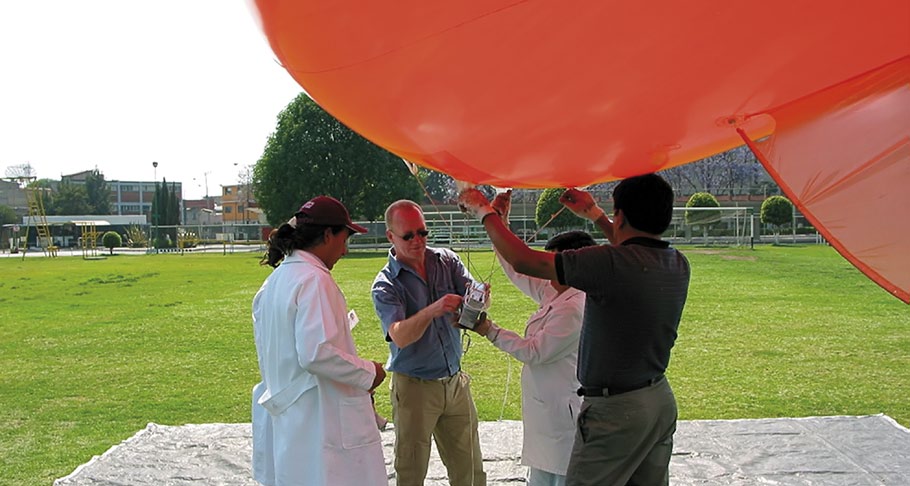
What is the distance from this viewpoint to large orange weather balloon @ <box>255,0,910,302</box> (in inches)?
68.1

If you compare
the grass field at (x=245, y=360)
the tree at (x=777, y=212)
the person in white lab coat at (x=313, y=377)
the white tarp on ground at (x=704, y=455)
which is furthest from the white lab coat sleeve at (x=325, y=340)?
the tree at (x=777, y=212)

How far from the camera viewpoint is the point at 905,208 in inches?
82.9

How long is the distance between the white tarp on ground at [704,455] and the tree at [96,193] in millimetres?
84766

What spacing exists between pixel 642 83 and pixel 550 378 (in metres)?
1.30

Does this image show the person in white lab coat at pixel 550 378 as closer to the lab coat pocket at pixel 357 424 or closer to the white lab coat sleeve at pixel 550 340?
the white lab coat sleeve at pixel 550 340

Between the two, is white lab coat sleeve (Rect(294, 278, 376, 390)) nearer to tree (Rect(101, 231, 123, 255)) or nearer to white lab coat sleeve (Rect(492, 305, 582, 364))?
white lab coat sleeve (Rect(492, 305, 582, 364))

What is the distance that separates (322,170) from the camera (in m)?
38.9

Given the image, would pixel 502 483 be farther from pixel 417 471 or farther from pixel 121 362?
pixel 121 362

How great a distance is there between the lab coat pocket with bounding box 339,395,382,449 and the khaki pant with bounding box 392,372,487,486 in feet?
2.17

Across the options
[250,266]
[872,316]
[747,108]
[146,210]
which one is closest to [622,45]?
[747,108]

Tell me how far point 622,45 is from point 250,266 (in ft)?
82.4

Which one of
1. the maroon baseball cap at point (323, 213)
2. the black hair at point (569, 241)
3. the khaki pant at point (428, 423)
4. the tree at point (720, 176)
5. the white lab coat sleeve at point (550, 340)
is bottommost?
the khaki pant at point (428, 423)

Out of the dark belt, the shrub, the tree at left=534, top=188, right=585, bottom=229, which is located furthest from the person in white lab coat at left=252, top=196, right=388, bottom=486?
the shrub

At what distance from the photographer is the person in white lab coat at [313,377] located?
2.47 meters
